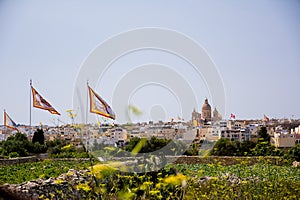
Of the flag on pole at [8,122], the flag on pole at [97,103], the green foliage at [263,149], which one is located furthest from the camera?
the flag on pole at [8,122]

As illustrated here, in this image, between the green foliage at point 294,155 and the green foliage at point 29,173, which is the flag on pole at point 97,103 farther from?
the green foliage at point 294,155

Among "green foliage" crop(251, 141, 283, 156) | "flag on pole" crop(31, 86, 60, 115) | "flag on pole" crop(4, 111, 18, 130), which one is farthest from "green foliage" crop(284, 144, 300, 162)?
"flag on pole" crop(4, 111, 18, 130)

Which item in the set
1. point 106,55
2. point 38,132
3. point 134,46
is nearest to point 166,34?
point 134,46

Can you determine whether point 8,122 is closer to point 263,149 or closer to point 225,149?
point 225,149

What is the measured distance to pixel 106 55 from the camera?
11.1ft

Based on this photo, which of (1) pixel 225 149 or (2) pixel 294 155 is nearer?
(2) pixel 294 155

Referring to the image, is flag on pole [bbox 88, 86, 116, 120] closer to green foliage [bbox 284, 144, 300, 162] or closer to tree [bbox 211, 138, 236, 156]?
green foliage [bbox 284, 144, 300, 162]

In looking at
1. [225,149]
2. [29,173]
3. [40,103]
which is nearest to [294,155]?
[225,149]

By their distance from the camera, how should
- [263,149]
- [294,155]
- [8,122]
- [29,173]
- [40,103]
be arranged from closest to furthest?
[263,149] → [29,173] → [294,155] → [40,103] → [8,122]

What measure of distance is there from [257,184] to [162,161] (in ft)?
3.29

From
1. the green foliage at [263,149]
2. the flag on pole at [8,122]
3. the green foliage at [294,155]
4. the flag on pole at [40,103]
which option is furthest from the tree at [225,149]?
the flag on pole at [8,122]

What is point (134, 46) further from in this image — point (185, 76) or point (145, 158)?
point (145, 158)

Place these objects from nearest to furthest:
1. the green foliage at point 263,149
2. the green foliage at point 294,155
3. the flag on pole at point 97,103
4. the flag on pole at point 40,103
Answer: the green foliage at point 263,149 → the flag on pole at point 97,103 → the green foliage at point 294,155 → the flag on pole at point 40,103

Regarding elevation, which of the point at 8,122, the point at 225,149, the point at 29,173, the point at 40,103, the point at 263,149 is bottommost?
the point at 225,149
